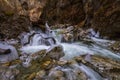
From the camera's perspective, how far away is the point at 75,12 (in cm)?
1973

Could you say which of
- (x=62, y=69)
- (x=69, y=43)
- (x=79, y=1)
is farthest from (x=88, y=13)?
(x=62, y=69)

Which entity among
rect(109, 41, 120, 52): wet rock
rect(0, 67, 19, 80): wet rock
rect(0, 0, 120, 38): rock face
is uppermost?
rect(0, 0, 120, 38): rock face

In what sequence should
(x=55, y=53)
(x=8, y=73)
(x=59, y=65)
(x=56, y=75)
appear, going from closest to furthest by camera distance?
(x=56, y=75) → (x=8, y=73) → (x=59, y=65) → (x=55, y=53)

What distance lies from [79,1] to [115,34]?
23.2 feet

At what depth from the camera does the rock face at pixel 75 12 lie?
13.2 metres

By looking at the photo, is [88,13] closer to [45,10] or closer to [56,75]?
[45,10]

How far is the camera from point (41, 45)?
36.4 ft

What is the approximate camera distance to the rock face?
13.2 m

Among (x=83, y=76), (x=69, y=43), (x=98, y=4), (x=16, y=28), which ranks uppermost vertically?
(x=98, y=4)

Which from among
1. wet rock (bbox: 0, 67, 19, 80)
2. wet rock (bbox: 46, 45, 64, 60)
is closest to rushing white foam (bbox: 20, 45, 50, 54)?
wet rock (bbox: 46, 45, 64, 60)

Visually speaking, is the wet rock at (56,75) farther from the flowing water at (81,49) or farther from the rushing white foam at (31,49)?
the rushing white foam at (31,49)

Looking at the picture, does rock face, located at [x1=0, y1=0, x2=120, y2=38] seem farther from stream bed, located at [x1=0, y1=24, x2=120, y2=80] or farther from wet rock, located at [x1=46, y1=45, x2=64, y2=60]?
wet rock, located at [x1=46, y1=45, x2=64, y2=60]

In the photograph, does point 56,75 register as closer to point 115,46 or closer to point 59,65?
point 59,65

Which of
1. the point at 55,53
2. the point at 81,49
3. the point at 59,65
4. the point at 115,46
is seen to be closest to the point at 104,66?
the point at 59,65
